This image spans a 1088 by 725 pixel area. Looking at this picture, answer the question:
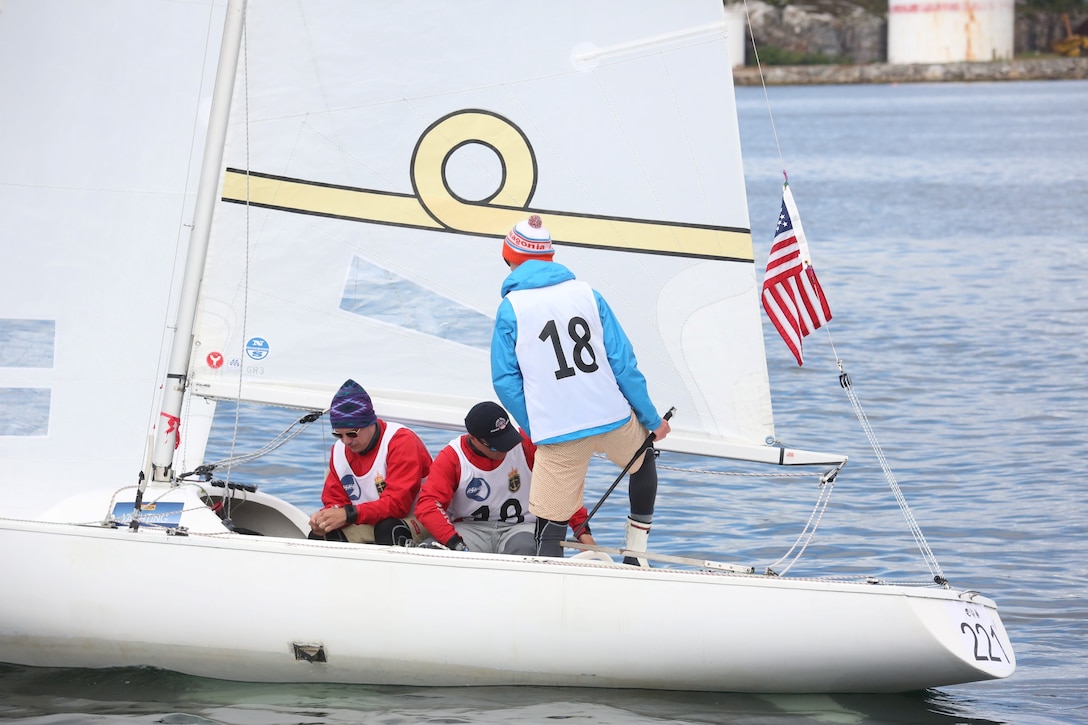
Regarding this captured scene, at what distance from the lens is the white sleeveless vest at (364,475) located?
17.6 ft

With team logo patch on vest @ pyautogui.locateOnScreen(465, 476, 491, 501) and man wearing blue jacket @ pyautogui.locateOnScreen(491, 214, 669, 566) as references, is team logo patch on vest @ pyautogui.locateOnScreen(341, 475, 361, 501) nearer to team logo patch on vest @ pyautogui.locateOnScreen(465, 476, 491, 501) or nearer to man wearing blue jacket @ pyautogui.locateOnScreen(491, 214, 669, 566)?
team logo patch on vest @ pyautogui.locateOnScreen(465, 476, 491, 501)

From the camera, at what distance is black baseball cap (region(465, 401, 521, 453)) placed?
5.06 m

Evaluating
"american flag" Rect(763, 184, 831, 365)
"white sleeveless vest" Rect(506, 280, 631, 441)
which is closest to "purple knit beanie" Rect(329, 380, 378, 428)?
"white sleeveless vest" Rect(506, 280, 631, 441)

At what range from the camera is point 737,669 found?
15.9 feet

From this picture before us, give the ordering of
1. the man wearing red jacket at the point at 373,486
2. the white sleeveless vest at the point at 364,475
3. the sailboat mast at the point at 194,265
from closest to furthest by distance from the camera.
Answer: the sailboat mast at the point at 194,265 < the man wearing red jacket at the point at 373,486 < the white sleeveless vest at the point at 364,475

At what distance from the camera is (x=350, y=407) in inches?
199

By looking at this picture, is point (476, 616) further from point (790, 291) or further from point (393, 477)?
point (790, 291)

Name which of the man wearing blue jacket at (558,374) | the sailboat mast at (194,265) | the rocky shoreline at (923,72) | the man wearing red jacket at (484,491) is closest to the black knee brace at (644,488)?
the man wearing blue jacket at (558,374)

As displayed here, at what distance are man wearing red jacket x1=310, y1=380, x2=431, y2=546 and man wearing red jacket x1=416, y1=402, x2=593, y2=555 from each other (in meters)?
0.13

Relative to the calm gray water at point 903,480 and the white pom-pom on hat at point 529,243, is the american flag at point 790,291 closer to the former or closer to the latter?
the white pom-pom on hat at point 529,243

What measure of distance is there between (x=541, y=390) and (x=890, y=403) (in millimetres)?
6464

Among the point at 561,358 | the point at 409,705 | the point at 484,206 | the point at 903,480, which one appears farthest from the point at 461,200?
the point at 903,480

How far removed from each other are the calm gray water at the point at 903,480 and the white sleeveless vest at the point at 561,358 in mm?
936

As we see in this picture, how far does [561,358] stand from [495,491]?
30.7 inches
